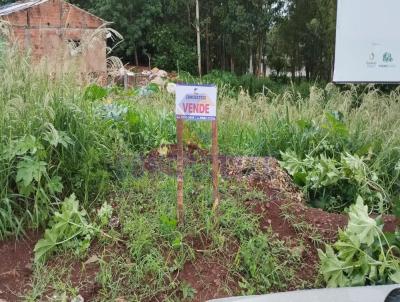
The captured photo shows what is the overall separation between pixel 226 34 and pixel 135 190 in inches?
980

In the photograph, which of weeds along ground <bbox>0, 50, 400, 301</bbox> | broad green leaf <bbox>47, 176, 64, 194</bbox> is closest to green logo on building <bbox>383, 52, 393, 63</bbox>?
weeds along ground <bbox>0, 50, 400, 301</bbox>

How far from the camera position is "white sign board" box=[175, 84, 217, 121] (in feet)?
11.4

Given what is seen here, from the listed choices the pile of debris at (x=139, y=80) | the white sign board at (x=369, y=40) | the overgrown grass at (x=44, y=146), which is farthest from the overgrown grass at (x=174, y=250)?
the white sign board at (x=369, y=40)

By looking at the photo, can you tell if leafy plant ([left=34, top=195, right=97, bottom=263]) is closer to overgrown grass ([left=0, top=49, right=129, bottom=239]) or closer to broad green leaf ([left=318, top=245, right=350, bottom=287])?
overgrown grass ([left=0, top=49, right=129, bottom=239])

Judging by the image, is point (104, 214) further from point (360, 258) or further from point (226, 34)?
point (226, 34)

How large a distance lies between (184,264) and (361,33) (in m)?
5.88

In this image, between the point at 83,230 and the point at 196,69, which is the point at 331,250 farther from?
the point at 196,69

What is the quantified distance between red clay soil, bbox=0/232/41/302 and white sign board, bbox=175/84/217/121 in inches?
54.1

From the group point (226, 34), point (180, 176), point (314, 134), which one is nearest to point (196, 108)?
point (180, 176)

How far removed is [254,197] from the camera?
3.97 meters

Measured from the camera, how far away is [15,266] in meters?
3.40

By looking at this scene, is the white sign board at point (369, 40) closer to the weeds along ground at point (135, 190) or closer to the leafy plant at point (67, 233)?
the weeds along ground at point (135, 190)

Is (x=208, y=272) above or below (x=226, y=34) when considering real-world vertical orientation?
below

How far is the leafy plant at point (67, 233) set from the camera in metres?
3.42
